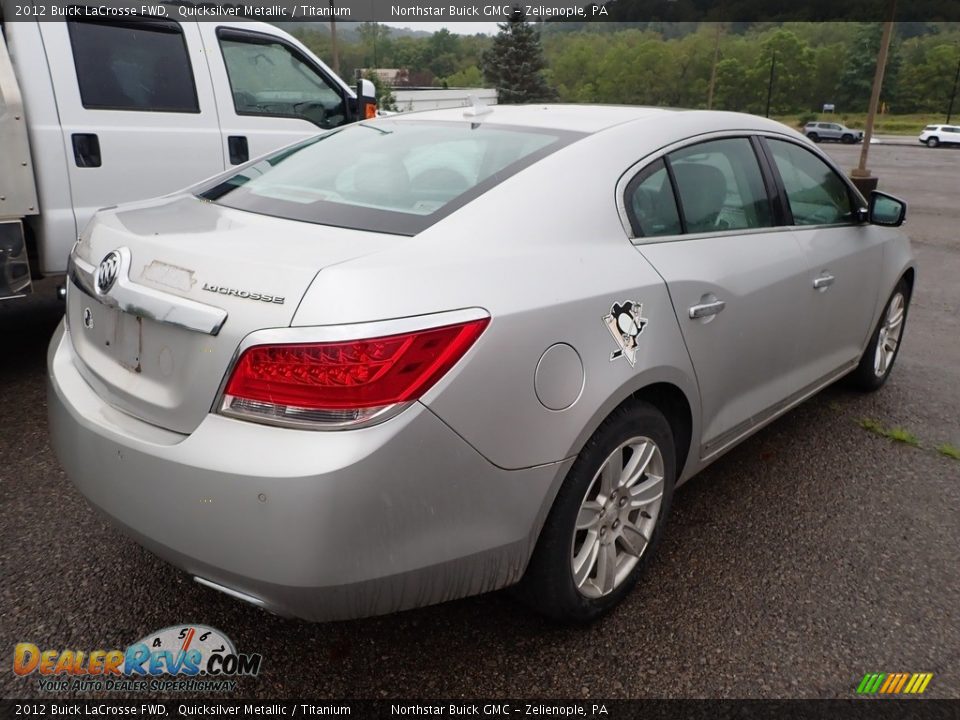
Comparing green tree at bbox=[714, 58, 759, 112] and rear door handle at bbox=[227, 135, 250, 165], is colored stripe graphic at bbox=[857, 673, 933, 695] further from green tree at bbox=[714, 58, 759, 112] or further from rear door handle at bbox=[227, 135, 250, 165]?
green tree at bbox=[714, 58, 759, 112]

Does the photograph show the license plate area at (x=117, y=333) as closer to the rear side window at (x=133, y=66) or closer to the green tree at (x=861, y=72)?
the rear side window at (x=133, y=66)

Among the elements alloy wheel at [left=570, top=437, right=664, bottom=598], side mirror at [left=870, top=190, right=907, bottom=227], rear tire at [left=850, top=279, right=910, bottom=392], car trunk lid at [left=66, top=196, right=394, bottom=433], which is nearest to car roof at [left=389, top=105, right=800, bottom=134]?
side mirror at [left=870, top=190, right=907, bottom=227]

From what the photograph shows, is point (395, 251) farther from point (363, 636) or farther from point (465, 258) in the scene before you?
point (363, 636)

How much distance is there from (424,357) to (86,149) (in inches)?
145

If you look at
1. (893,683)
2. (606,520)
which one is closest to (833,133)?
(893,683)

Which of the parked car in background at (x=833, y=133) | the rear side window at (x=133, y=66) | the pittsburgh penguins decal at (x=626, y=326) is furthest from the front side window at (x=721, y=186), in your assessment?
the parked car in background at (x=833, y=133)

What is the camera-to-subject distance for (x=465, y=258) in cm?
198

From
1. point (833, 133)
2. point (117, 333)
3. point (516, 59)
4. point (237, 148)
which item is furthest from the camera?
point (516, 59)

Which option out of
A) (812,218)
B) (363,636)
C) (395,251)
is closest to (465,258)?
(395,251)

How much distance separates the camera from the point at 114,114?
4.65m

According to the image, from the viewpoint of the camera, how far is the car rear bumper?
1.71 meters

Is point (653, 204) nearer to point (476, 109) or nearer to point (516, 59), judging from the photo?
point (476, 109)

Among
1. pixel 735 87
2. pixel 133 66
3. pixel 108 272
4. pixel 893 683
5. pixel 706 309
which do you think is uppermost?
pixel 133 66

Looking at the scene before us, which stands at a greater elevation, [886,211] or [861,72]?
[886,211]
